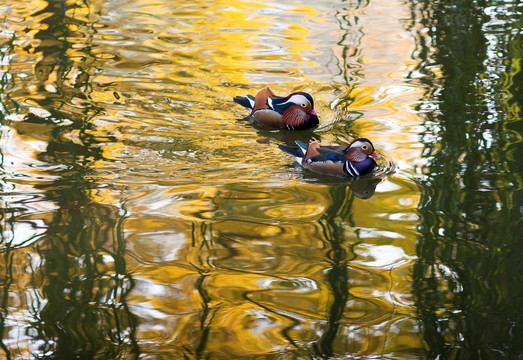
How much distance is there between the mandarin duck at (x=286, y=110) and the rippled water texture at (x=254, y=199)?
0.12 metres

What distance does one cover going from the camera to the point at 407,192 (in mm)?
5629

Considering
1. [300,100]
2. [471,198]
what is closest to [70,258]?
[471,198]

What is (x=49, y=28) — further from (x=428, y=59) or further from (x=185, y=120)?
(x=428, y=59)

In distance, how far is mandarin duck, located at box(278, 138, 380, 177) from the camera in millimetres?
5867

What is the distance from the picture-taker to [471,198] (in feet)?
17.9

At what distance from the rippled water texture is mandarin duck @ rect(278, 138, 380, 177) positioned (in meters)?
0.10

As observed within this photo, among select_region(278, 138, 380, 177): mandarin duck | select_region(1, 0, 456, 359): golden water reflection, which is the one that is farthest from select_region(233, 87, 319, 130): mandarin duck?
select_region(278, 138, 380, 177): mandarin duck

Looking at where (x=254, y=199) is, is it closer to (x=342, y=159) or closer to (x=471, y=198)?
(x=342, y=159)

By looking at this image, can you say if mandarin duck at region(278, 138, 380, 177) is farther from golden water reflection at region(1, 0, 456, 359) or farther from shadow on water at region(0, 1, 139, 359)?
shadow on water at region(0, 1, 139, 359)

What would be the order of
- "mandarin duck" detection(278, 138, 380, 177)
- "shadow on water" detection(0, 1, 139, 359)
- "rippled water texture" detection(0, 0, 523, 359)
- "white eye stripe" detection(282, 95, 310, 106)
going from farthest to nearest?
"white eye stripe" detection(282, 95, 310, 106) → "mandarin duck" detection(278, 138, 380, 177) → "rippled water texture" detection(0, 0, 523, 359) → "shadow on water" detection(0, 1, 139, 359)

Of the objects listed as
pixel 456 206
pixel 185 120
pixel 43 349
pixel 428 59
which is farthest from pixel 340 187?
pixel 428 59

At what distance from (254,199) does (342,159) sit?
33.1 inches

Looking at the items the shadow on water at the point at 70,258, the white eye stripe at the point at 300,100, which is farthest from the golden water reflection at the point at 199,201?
the white eye stripe at the point at 300,100

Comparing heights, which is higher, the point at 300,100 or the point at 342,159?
the point at 300,100
